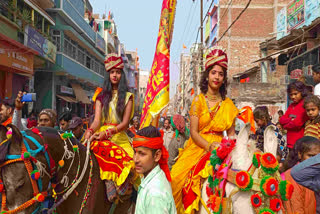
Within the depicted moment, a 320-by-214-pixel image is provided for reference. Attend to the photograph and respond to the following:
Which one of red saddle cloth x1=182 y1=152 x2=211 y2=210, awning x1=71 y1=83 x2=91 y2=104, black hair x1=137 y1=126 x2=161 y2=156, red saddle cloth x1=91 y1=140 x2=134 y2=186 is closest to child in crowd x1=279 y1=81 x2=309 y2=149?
red saddle cloth x1=182 y1=152 x2=211 y2=210

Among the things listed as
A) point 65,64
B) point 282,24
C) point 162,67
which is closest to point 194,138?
point 162,67

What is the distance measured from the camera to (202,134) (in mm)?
3684

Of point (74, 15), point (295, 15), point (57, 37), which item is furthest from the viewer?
point (74, 15)

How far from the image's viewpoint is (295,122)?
5.31 metres

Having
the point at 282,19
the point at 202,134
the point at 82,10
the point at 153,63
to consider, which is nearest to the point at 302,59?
the point at 282,19

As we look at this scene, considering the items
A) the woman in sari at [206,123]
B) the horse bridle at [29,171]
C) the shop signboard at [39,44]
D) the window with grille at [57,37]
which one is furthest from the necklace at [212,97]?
the window with grille at [57,37]

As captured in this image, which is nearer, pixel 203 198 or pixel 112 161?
pixel 203 198

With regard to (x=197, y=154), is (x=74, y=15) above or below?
above

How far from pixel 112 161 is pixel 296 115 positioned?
333cm

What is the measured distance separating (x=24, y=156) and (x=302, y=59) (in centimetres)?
1819

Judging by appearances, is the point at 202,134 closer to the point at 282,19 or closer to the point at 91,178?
the point at 91,178

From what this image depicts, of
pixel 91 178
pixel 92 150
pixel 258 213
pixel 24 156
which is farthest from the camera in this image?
pixel 92 150

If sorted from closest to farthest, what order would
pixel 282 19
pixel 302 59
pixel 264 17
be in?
1. pixel 302 59
2. pixel 282 19
3. pixel 264 17

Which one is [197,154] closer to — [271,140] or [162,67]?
[271,140]
